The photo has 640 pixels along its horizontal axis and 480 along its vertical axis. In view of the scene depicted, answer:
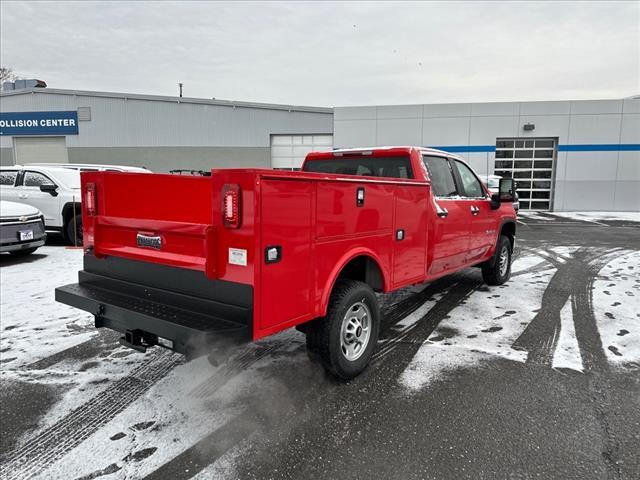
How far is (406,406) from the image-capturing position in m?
3.31

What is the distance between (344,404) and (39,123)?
2936 centimetres

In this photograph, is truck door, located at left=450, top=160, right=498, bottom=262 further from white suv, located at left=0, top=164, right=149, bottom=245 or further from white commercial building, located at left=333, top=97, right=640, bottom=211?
white commercial building, located at left=333, top=97, right=640, bottom=211

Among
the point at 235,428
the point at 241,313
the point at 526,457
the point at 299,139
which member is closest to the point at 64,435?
the point at 235,428

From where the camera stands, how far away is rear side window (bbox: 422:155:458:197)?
496 cm

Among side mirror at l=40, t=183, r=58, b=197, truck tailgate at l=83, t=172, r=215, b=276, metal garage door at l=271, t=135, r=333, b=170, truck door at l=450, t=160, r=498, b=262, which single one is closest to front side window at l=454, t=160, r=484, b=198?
truck door at l=450, t=160, r=498, b=262

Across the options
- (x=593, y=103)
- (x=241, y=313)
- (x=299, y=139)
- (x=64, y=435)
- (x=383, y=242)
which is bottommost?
(x=64, y=435)

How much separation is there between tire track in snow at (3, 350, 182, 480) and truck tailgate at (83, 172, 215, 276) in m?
1.03

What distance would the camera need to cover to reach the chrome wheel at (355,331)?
11.8ft

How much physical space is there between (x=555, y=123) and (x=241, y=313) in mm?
23441

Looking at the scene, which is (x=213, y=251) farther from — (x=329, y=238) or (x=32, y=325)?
(x=32, y=325)

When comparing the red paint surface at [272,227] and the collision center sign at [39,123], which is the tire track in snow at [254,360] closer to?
the red paint surface at [272,227]

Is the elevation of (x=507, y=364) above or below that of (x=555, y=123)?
below

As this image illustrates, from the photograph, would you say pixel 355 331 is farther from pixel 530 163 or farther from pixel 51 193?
pixel 530 163

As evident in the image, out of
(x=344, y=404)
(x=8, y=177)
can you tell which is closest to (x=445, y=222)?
(x=344, y=404)
